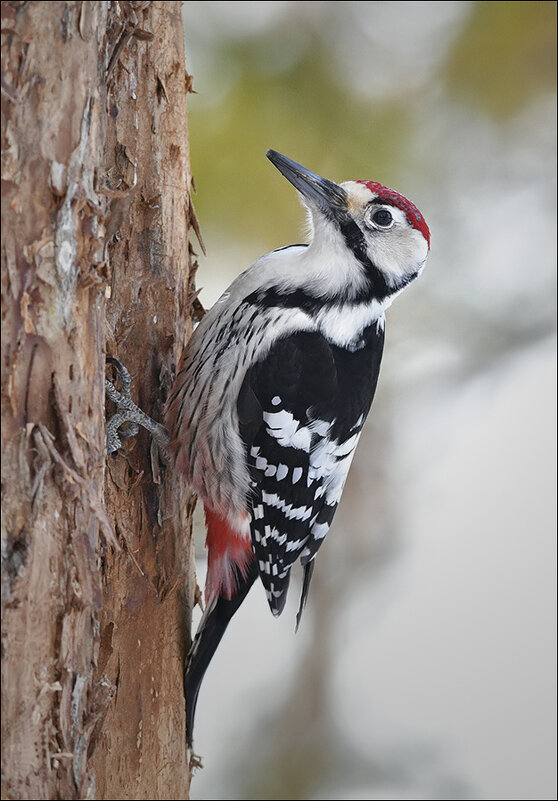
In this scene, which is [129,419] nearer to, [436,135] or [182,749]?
[182,749]

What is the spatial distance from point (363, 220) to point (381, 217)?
29 mm

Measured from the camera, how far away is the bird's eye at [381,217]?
137cm

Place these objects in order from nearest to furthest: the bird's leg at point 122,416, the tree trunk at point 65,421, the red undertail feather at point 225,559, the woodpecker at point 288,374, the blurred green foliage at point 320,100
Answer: the tree trunk at point 65,421 < the bird's leg at point 122,416 < the woodpecker at point 288,374 < the red undertail feather at point 225,559 < the blurred green foliage at point 320,100

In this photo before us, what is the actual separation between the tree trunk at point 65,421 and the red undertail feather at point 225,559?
0.74ft

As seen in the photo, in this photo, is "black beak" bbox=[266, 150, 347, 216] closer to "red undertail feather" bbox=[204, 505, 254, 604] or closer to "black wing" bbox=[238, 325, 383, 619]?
"black wing" bbox=[238, 325, 383, 619]

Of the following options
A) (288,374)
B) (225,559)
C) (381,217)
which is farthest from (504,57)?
(225,559)

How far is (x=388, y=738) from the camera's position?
228 cm

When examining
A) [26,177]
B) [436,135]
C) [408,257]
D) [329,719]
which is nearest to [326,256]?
[408,257]

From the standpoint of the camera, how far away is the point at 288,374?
1.32 m

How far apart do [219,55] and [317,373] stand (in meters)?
1.10

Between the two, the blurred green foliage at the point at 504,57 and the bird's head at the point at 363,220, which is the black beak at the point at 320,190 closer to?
the bird's head at the point at 363,220

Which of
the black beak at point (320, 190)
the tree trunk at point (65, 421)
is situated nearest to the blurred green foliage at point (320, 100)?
the black beak at point (320, 190)

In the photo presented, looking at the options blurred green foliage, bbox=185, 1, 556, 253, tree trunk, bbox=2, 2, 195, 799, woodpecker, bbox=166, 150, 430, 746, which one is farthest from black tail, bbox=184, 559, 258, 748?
blurred green foliage, bbox=185, 1, 556, 253

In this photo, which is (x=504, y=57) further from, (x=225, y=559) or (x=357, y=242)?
(x=225, y=559)
